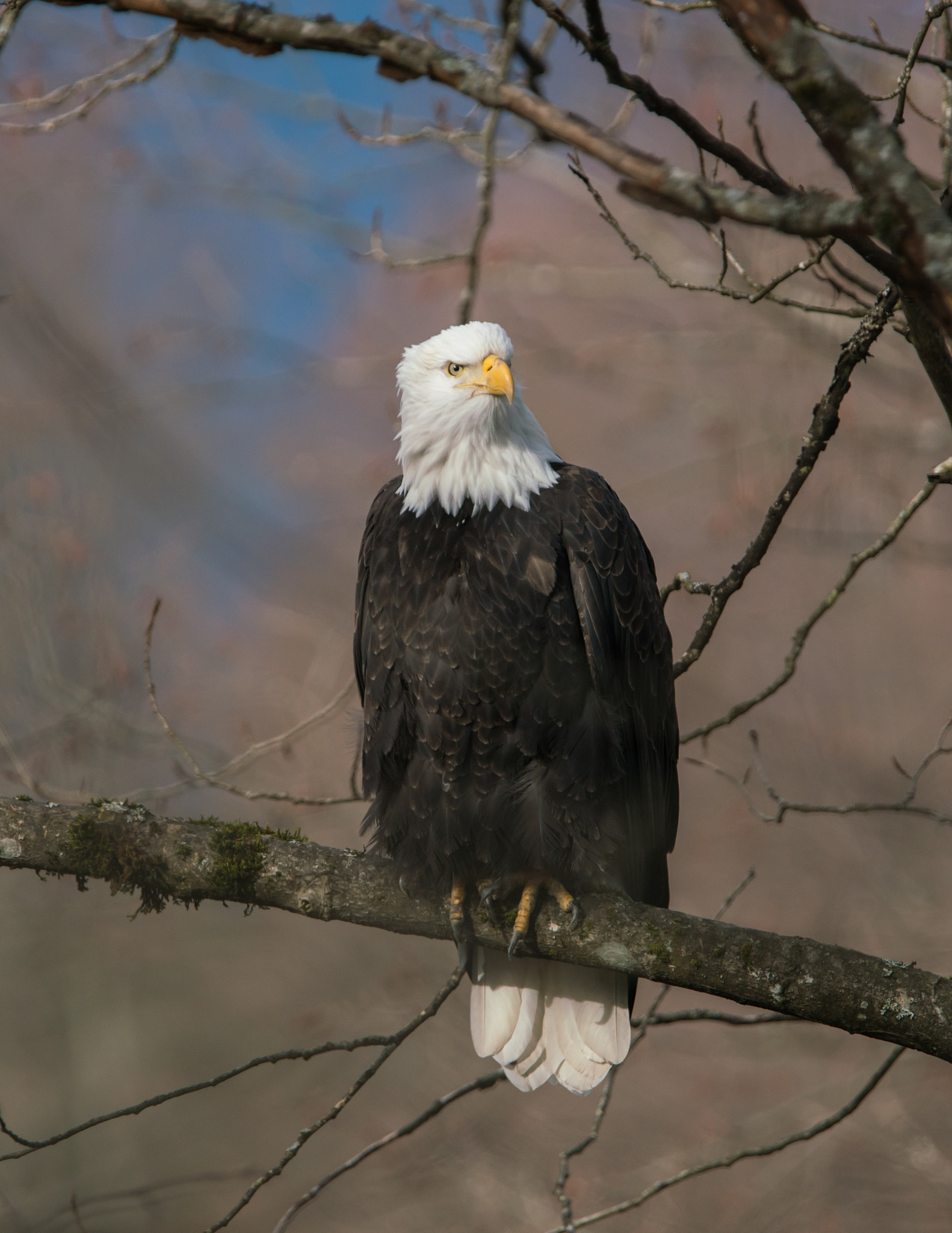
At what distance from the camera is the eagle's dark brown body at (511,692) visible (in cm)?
332

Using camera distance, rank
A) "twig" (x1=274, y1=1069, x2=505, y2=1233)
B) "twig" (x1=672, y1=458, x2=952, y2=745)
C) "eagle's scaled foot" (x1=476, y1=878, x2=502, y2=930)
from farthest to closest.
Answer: "eagle's scaled foot" (x1=476, y1=878, x2=502, y2=930) → "twig" (x1=672, y1=458, x2=952, y2=745) → "twig" (x1=274, y1=1069, x2=505, y2=1233)

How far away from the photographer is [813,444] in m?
2.99

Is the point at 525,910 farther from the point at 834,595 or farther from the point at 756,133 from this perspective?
the point at 756,133

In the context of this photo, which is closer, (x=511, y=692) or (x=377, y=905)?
(x=377, y=905)

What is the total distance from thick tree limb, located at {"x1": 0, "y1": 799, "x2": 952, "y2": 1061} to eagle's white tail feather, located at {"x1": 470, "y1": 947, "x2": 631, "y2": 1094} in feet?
2.20

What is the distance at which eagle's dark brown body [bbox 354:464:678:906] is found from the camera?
3.32m

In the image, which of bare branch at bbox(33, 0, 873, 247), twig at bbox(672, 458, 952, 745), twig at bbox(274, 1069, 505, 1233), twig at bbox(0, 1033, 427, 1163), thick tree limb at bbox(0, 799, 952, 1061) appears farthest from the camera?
twig at bbox(672, 458, 952, 745)

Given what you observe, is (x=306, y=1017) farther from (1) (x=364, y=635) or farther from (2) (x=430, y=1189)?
(1) (x=364, y=635)

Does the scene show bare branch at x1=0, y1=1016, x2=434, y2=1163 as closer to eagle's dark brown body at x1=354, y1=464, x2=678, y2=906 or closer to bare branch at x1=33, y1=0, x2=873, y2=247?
eagle's dark brown body at x1=354, y1=464, x2=678, y2=906

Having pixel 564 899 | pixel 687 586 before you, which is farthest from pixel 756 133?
pixel 564 899

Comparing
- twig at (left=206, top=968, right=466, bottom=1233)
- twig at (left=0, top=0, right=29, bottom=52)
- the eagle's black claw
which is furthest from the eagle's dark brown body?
twig at (left=0, top=0, right=29, bottom=52)

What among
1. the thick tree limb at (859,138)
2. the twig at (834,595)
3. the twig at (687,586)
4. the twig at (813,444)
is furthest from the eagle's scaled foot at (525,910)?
the thick tree limb at (859,138)

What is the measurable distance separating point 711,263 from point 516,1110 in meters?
6.39

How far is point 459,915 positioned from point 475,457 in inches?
55.8
